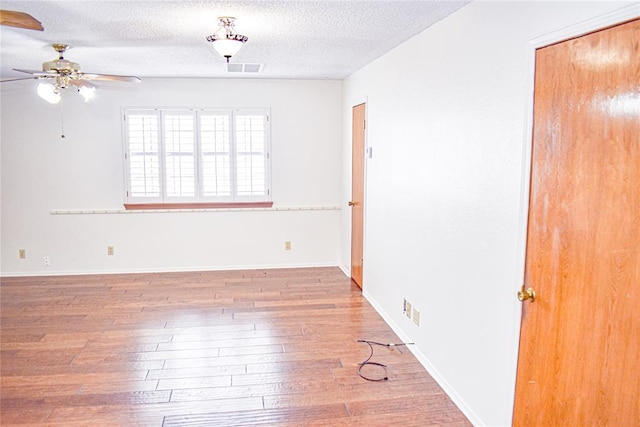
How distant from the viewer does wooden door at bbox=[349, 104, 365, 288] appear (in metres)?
5.20

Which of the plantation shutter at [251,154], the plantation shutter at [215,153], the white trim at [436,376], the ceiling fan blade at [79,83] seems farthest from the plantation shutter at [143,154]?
the white trim at [436,376]

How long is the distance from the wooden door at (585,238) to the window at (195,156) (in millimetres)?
4348

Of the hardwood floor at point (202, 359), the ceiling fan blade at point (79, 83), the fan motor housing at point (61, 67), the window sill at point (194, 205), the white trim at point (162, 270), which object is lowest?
the hardwood floor at point (202, 359)

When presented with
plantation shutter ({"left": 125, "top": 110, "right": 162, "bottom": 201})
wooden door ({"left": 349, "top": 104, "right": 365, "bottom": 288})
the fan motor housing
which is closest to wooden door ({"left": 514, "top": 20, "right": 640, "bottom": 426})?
wooden door ({"left": 349, "top": 104, "right": 365, "bottom": 288})

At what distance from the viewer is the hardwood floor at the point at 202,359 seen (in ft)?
9.29

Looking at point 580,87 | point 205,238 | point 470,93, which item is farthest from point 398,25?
point 205,238

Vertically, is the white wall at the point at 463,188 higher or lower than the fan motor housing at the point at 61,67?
lower

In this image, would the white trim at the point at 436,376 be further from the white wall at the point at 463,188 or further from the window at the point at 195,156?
the window at the point at 195,156

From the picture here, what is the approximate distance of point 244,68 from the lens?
5.11 m

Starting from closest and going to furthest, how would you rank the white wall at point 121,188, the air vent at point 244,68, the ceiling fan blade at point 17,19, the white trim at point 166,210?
the ceiling fan blade at point 17,19
the air vent at point 244,68
the white wall at point 121,188
the white trim at point 166,210

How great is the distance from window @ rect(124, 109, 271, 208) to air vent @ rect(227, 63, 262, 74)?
75 cm

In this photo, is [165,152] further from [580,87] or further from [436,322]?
[580,87]

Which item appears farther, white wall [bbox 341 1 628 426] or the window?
the window

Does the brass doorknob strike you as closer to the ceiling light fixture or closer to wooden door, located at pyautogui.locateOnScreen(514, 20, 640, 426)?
wooden door, located at pyautogui.locateOnScreen(514, 20, 640, 426)
